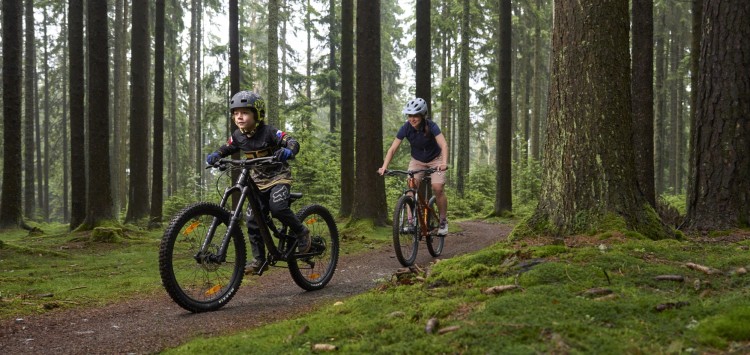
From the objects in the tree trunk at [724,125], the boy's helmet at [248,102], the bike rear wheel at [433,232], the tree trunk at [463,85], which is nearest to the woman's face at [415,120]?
the bike rear wheel at [433,232]

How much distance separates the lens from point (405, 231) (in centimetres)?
803

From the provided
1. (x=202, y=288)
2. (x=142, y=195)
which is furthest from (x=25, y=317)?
(x=142, y=195)

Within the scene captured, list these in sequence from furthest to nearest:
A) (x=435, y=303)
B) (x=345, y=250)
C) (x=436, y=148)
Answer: (x=345, y=250), (x=436, y=148), (x=435, y=303)

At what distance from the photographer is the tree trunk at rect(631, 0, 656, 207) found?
10.8 m

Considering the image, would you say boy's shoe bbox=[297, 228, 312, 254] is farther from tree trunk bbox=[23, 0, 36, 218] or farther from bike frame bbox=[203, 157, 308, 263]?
tree trunk bbox=[23, 0, 36, 218]

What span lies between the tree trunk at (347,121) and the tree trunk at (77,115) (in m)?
7.54

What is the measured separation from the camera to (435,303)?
3664 millimetres

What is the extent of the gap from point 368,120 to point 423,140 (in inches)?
146

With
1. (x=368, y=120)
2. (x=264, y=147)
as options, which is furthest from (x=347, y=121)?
(x=264, y=147)

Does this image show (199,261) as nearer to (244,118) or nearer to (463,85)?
(244,118)

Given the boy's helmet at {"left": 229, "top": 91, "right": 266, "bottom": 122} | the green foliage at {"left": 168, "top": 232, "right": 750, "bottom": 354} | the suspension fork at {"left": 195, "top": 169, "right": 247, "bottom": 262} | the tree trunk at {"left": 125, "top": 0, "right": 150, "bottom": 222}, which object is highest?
the tree trunk at {"left": 125, "top": 0, "right": 150, "bottom": 222}

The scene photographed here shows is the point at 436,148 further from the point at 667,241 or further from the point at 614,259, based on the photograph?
the point at 614,259

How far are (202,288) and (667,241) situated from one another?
475 centimetres

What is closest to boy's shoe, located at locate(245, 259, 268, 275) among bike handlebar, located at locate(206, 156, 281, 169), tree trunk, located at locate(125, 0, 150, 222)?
bike handlebar, located at locate(206, 156, 281, 169)
